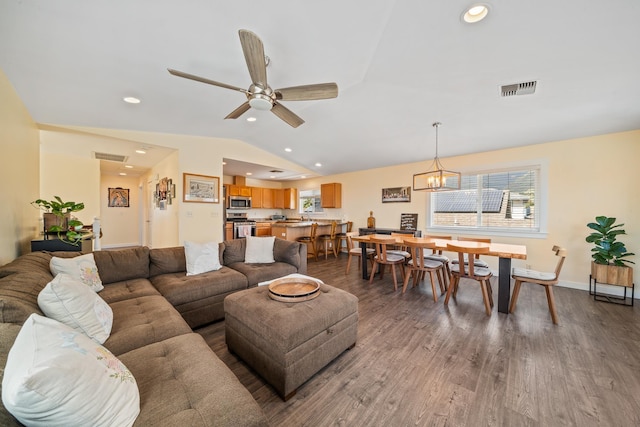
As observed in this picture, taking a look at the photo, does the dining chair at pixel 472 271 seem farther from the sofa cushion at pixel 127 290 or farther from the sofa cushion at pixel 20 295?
the sofa cushion at pixel 20 295

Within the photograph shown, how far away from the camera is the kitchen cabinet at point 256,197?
7281mm

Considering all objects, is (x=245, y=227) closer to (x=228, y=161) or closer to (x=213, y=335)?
(x=228, y=161)

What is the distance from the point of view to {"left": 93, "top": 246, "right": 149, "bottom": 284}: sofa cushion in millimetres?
2453

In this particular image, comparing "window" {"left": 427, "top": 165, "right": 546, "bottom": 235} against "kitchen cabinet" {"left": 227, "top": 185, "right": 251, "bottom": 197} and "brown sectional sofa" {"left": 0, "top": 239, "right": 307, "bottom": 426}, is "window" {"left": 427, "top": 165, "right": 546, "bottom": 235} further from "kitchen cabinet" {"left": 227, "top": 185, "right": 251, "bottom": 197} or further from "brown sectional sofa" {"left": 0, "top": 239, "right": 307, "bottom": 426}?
"kitchen cabinet" {"left": 227, "top": 185, "right": 251, "bottom": 197}

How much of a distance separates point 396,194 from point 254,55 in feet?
15.5

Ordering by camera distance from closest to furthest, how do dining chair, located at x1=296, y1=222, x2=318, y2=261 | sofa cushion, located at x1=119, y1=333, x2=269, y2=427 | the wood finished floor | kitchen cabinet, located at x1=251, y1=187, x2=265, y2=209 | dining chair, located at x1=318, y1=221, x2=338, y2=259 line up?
1. sofa cushion, located at x1=119, y1=333, x2=269, y2=427
2. the wood finished floor
3. dining chair, located at x1=296, y1=222, x2=318, y2=261
4. dining chair, located at x1=318, y1=221, x2=338, y2=259
5. kitchen cabinet, located at x1=251, y1=187, x2=265, y2=209

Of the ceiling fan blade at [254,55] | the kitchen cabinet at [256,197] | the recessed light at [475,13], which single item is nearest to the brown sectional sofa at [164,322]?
the ceiling fan blade at [254,55]

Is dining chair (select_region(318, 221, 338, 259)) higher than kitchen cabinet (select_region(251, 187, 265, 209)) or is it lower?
lower

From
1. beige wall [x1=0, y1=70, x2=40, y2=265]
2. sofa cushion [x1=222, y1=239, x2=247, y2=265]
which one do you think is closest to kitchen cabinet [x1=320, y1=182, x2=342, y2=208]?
sofa cushion [x1=222, y1=239, x2=247, y2=265]

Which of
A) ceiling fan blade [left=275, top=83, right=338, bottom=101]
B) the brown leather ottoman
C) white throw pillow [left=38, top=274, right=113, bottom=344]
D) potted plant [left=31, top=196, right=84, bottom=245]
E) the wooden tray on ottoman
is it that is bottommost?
the brown leather ottoman

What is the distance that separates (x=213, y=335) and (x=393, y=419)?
1.80m

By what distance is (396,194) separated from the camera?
18.6 feet

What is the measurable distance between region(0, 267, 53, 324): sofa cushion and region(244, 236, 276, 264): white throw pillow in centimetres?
197

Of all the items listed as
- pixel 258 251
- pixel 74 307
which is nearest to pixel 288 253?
pixel 258 251
